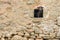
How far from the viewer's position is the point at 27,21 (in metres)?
3.03

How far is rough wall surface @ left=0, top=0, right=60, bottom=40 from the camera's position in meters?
2.95

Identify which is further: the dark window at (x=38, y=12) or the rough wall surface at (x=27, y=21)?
the dark window at (x=38, y=12)

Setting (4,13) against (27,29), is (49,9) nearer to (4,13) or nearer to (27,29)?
(27,29)

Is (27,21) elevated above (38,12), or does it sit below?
below

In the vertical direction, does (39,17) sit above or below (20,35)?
above

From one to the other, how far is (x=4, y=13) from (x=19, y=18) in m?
0.25

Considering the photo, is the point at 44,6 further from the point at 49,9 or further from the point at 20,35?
the point at 20,35

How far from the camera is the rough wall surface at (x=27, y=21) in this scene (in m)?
2.95

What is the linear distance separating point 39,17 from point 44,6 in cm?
19

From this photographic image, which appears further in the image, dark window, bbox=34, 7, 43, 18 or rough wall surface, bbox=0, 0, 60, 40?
dark window, bbox=34, 7, 43, 18

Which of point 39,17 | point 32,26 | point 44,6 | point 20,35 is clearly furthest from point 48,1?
point 20,35

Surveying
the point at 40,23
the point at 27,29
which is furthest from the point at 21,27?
the point at 40,23

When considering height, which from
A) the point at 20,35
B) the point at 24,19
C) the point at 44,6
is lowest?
the point at 20,35

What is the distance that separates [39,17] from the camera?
3.07 metres
